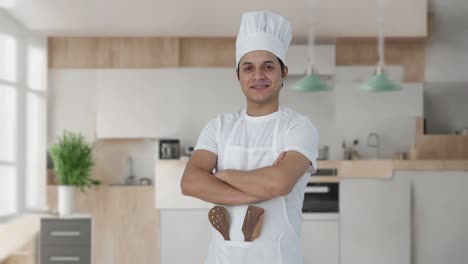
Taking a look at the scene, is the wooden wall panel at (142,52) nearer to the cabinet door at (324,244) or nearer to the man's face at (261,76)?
the cabinet door at (324,244)

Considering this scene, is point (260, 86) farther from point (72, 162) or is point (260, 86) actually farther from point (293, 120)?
point (72, 162)

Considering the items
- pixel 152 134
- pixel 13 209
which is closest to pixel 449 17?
pixel 152 134

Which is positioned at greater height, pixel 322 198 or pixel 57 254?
pixel 322 198

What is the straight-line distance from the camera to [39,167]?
770 centimetres

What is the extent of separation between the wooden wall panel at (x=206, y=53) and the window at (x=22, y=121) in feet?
5.07

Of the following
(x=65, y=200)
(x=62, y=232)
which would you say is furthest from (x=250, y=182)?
(x=65, y=200)

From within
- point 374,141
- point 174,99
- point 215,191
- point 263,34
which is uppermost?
point 174,99

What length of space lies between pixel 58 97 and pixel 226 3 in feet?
8.16

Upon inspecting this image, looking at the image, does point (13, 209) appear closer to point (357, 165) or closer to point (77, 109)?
point (77, 109)

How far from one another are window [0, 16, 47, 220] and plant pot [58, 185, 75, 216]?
0.37 metres

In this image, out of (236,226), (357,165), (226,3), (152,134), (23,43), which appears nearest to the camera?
(236,226)

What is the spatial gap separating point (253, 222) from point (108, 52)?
20.0 ft

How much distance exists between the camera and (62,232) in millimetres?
7008

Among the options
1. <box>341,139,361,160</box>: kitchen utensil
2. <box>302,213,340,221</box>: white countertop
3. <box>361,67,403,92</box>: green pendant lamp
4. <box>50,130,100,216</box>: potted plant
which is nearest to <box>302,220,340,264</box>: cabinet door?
<box>302,213,340,221</box>: white countertop
